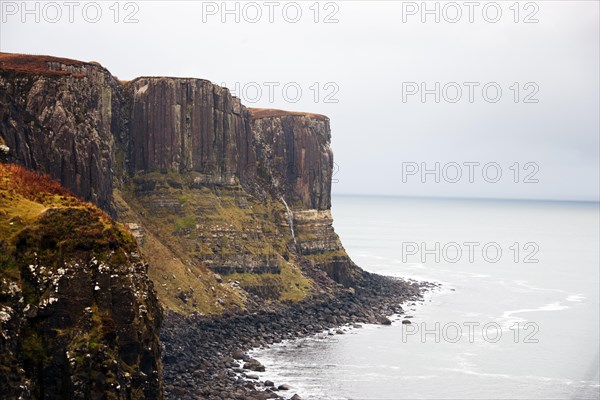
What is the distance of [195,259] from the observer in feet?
388

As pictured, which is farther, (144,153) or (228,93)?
(228,93)

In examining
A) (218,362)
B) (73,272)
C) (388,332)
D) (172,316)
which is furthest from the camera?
(388,332)

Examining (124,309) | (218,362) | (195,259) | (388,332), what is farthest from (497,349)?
(124,309)

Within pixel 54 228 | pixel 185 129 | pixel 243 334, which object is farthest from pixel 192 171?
pixel 54 228

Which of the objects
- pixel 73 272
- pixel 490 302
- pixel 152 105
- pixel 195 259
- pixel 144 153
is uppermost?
pixel 152 105

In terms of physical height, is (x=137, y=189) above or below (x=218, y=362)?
above

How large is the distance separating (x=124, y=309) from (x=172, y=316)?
193 ft

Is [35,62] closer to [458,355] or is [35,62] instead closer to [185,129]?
[185,129]

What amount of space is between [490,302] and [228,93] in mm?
62685

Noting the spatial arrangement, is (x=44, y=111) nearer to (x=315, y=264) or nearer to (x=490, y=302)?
(x=315, y=264)

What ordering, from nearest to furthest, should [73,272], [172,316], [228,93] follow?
[73,272] < [172,316] < [228,93]

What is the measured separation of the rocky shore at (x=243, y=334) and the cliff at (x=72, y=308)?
1248 inches

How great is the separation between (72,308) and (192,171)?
9243cm

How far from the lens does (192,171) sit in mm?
130625
